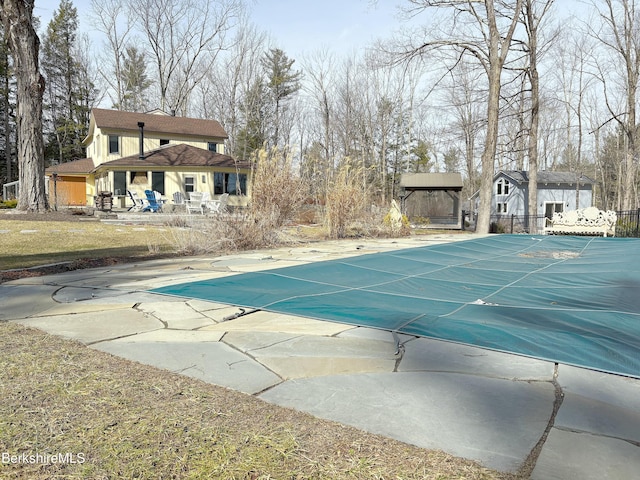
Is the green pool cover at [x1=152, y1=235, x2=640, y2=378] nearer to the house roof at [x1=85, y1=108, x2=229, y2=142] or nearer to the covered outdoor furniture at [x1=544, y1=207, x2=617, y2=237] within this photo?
the covered outdoor furniture at [x1=544, y1=207, x2=617, y2=237]

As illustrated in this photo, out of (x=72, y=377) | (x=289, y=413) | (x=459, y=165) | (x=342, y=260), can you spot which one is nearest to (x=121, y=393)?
(x=72, y=377)

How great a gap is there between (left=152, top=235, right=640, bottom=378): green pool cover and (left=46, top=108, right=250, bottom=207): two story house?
14.9m

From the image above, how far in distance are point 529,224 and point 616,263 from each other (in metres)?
12.3

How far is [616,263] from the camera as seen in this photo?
5348 millimetres

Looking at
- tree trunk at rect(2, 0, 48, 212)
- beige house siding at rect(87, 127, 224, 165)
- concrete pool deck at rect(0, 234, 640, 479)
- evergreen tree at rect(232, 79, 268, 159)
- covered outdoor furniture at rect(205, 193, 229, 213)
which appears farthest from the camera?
evergreen tree at rect(232, 79, 268, 159)

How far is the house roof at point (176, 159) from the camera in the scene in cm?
2217

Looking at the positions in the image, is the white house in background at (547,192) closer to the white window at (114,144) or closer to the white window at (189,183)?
the white window at (189,183)

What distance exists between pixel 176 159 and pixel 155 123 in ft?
16.8

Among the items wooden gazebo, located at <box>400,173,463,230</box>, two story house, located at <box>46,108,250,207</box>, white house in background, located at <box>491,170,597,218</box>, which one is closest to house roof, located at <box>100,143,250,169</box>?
two story house, located at <box>46,108,250,207</box>

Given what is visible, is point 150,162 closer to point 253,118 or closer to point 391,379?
point 253,118

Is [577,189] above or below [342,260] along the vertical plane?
above

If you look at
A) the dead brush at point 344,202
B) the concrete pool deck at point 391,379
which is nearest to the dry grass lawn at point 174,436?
the concrete pool deck at point 391,379

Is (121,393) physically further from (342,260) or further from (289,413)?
(342,260)

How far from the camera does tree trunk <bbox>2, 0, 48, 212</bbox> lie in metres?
12.8
